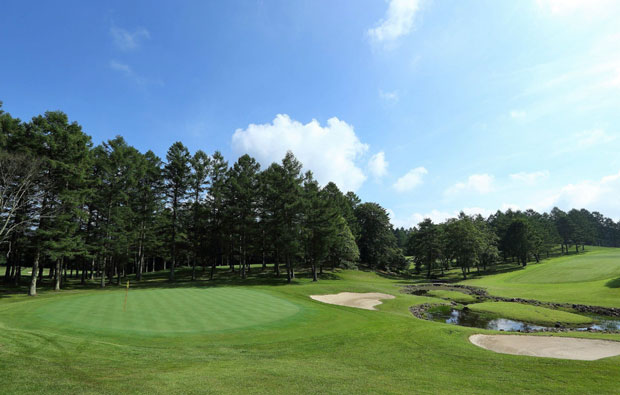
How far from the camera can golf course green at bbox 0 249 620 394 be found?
7.51 m

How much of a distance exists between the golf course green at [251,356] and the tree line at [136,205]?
1589cm

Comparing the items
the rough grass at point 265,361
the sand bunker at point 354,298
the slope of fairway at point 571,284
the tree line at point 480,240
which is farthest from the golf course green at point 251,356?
the tree line at point 480,240

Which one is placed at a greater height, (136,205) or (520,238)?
(136,205)

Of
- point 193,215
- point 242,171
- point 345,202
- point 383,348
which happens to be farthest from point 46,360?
point 345,202

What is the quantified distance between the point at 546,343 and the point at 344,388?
10812 mm

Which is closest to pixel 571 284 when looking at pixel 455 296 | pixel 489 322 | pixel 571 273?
pixel 571 273

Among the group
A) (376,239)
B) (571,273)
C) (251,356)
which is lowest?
(571,273)

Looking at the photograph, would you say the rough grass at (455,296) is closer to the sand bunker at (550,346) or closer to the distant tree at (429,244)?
the sand bunker at (550,346)

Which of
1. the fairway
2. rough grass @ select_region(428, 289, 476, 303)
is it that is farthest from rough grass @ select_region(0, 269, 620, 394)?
the fairway

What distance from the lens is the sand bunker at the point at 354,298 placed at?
26.0 m

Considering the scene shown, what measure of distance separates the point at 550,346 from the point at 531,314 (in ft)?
42.1

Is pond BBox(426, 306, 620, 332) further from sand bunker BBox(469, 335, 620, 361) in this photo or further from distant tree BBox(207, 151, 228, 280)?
distant tree BBox(207, 151, 228, 280)

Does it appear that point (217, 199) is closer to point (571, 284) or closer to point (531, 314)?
point (531, 314)

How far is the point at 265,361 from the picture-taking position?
9953 mm
